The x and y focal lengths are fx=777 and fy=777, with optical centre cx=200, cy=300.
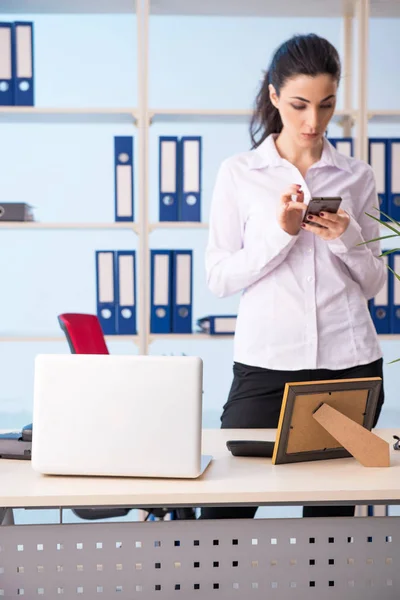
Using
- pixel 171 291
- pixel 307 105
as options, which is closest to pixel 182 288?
pixel 171 291

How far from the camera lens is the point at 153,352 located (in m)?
3.36

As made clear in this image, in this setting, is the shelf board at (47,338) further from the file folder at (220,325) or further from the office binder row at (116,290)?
the file folder at (220,325)

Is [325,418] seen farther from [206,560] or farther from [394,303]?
[394,303]

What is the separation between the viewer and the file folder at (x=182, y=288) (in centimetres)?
306

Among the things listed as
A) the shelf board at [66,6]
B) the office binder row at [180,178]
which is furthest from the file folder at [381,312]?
the shelf board at [66,6]

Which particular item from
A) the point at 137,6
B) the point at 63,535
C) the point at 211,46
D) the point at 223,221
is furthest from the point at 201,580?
the point at 211,46

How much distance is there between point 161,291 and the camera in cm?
306

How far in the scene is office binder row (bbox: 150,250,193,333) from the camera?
10.0 feet

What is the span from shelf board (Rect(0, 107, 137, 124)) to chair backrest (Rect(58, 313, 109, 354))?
1.11 m

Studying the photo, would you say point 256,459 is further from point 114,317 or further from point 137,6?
point 137,6

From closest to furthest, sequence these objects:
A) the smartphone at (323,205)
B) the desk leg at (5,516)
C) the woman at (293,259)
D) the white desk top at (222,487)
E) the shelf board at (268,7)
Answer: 1. the white desk top at (222,487)
2. the desk leg at (5,516)
3. the smartphone at (323,205)
4. the woman at (293,259)
5. the shelf board at (268,7)

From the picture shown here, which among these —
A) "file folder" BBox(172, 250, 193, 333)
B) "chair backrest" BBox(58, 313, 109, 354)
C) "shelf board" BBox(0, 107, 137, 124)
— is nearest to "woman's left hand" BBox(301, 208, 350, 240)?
"chair backrest" BBox(58, 313, 109, 354)

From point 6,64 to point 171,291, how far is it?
110cm

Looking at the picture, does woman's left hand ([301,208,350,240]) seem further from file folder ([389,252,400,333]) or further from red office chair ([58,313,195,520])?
file folder ([389,252,400,333])
